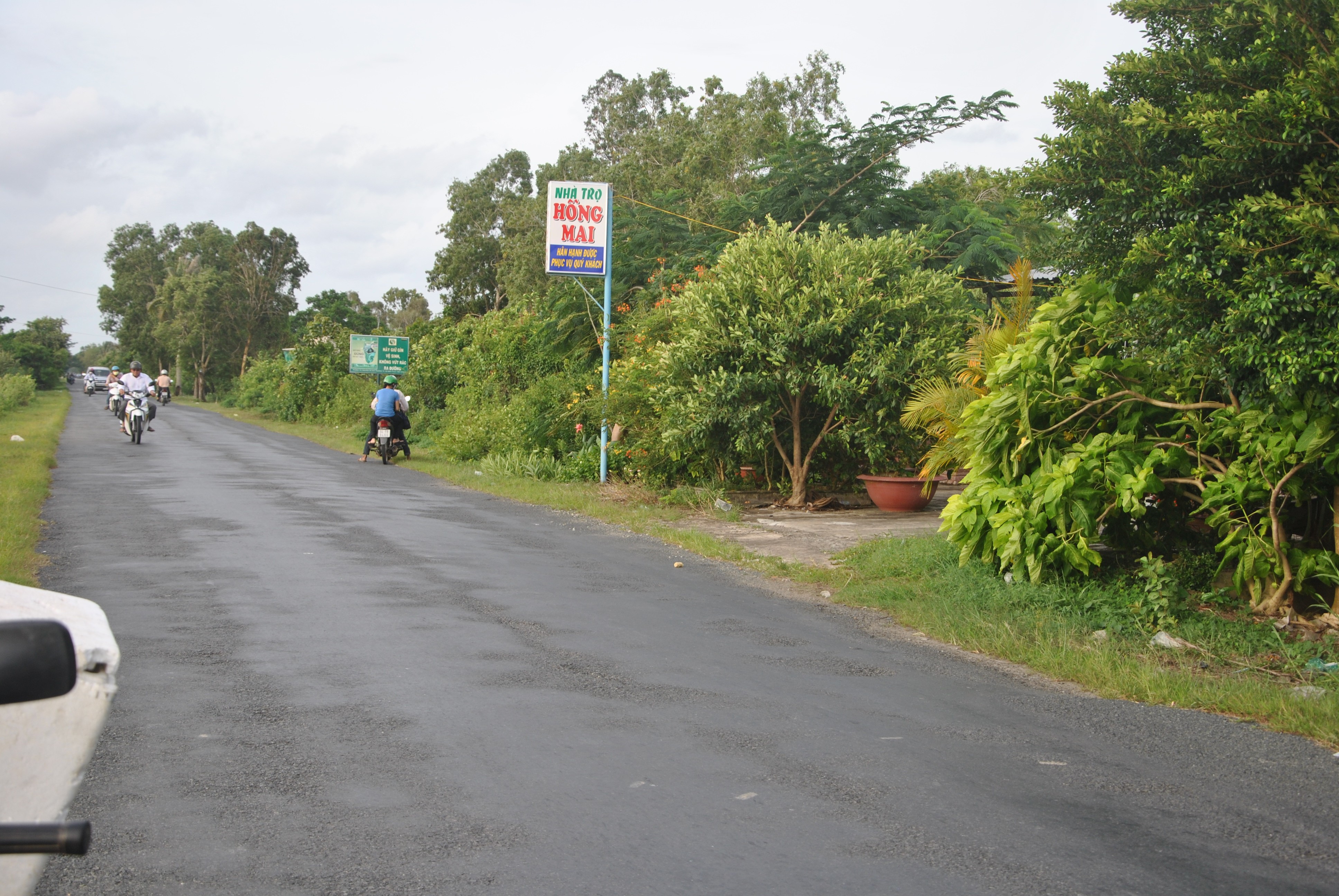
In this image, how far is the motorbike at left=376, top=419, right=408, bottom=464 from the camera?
23.8m

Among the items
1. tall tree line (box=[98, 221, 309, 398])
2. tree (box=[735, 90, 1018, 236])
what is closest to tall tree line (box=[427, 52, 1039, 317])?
tree (box=[735, 90, 1018, 236])

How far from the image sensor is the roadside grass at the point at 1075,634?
598 centimetres

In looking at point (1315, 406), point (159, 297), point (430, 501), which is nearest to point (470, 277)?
point (159, 297)

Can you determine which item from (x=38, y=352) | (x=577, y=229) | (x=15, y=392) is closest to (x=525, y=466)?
(x=577, y=229)

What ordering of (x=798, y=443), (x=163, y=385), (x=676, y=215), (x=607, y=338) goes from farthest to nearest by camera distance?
1. (x=163, y=385)
2. (x=676, y=215)
3. (x=607, y=338)
4. (x=798, y=443)

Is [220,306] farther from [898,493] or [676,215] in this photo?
[898,493]

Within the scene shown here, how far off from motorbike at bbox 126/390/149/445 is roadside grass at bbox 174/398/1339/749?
61.2 feet

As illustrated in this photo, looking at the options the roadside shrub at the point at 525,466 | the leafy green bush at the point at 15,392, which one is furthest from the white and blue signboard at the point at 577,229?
the leafy green bush at the point at 15,392

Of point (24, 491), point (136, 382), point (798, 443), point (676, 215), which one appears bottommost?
point (24, 491)

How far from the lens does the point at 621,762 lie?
472 cm

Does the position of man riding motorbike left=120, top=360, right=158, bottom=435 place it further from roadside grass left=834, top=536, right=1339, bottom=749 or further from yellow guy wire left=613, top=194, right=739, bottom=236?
roadside grass left=834, top=536, right=1339, bottom=749

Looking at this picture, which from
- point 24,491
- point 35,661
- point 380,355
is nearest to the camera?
point 35,661

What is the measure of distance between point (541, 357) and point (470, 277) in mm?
37224

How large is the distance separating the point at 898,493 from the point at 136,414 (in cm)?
1940
